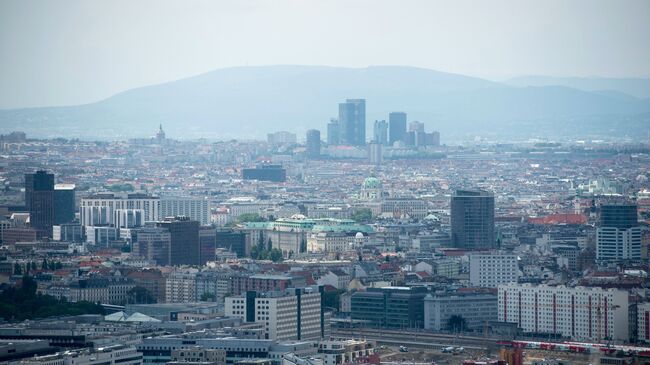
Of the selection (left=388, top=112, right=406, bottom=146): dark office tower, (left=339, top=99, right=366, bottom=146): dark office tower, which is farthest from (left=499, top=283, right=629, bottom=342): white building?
(left=388, top=112, right=406, bottom=146): dark office tower

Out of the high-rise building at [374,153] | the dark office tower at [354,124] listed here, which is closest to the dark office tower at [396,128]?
the dark office tower at [354,124]

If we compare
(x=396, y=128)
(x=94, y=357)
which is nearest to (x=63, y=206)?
(x=94, y=357)

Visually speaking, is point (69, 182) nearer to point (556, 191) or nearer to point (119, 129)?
point (556, 191)

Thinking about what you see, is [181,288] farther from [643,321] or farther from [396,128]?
[396,128]

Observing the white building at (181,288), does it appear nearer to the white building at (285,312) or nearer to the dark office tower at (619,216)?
the white building at (285,312)

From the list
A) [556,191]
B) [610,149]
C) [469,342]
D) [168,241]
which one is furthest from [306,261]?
[610,149]
